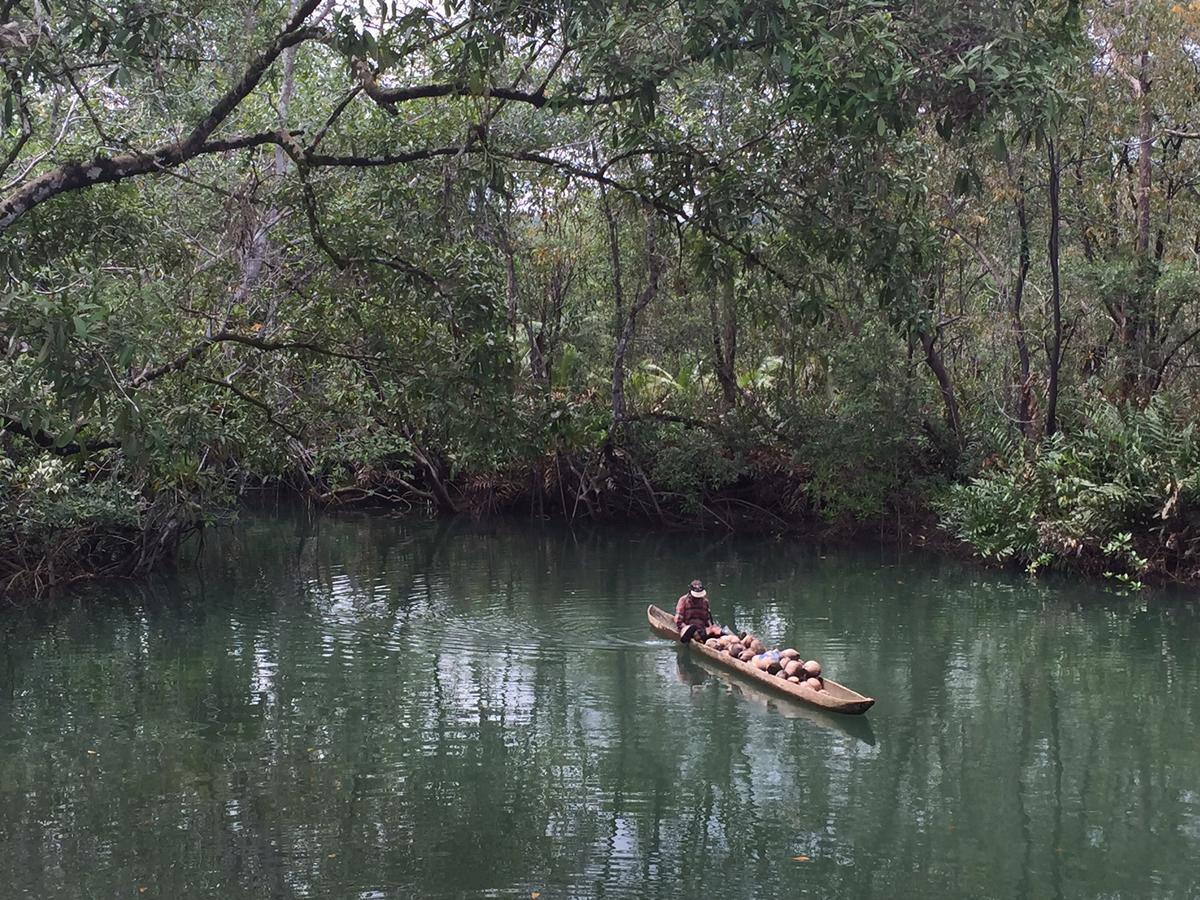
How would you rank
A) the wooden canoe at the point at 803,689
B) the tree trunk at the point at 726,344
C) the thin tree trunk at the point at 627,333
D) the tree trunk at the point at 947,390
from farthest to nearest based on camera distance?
the tree trunk at the point at 726,344
the thin tree trunk at the point at 627,333
the tree trunk at the point at 947,390
the wooden canoe at the point at 803,689

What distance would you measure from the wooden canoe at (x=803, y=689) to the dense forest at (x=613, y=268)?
9.57ft

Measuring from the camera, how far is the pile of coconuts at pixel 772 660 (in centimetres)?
1082

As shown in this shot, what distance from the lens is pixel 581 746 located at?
9.61 m

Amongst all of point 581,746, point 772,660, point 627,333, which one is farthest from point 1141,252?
point 581,746

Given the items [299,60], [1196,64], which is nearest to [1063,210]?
[1196,64]

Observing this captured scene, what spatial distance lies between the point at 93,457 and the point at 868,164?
10589 millimetres

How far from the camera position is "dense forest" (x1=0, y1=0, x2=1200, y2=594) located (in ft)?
21.8

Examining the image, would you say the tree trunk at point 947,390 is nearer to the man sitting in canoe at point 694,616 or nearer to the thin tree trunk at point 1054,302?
the thin tree trunk at point 1054,302

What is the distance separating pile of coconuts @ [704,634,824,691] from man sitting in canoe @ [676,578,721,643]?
24cm

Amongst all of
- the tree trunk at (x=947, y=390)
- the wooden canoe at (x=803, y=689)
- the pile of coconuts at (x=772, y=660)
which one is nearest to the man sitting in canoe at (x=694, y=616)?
the wooden canoe at (x=803, y=689)

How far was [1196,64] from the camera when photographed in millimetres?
17281

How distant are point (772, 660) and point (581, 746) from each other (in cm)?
237

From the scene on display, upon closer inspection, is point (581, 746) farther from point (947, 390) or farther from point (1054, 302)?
point (947, 390)

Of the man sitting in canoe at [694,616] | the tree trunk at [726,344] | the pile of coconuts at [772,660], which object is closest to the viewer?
the pile of coconuts at [772,660]
